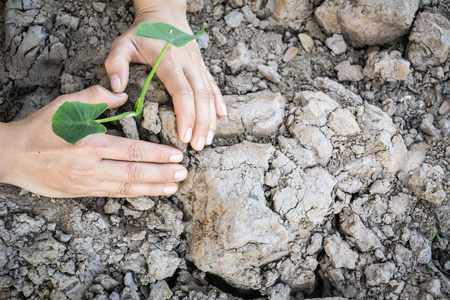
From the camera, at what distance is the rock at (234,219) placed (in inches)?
57.6

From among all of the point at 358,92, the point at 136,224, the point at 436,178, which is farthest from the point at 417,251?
the point at 136,224

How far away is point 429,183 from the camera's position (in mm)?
1670

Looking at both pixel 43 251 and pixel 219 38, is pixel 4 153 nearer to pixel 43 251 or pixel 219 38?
pixel 43 251

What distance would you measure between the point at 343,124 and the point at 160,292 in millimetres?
1075

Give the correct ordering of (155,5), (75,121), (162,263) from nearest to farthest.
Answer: (75,121)
(162,263)
(155,5)

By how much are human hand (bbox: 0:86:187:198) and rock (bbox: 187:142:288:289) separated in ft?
0.43

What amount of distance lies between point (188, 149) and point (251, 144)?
0.90ft

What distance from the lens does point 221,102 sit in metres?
1.60

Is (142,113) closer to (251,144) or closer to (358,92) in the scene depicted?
(251,144)

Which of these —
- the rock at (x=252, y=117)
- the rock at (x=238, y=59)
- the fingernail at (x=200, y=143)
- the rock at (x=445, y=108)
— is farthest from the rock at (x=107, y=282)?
the rock at (x=445, y=108)

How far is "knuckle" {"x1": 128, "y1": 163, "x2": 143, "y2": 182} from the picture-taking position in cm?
144

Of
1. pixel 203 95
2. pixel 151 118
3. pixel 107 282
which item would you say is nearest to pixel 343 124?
pixel 203 95

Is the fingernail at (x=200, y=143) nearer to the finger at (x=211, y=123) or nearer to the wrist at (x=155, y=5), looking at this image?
the finger at (x=211, y=123)

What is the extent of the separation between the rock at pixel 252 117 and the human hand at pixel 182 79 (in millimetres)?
65
